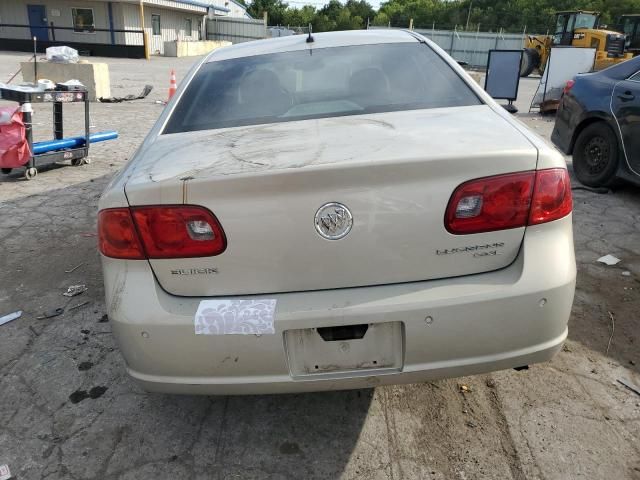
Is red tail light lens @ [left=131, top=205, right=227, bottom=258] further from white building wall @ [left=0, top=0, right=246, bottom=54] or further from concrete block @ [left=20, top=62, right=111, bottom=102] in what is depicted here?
white building wall @ [left=0, top=0, right=246, bottom=54]

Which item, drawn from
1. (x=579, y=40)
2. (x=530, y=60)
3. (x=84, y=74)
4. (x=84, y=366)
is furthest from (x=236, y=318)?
(x=530, y=60)

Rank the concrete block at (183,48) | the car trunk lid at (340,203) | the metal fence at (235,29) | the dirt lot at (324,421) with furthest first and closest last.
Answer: the metal fence at (235,29) → the concrete block at (183,48) → the dirt lot at (324,421) → the car trunk lid at (340,203)

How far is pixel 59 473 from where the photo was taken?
2033 millimetres

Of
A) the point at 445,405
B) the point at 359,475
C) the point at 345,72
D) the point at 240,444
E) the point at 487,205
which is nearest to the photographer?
the point at 487,205

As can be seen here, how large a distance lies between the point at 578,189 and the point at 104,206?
5160mm

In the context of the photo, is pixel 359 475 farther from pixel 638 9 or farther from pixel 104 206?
pixel 638 9

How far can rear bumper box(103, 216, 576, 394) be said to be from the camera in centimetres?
172

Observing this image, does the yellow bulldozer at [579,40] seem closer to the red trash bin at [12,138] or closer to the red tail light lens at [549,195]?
the red trash bin at [12,138]

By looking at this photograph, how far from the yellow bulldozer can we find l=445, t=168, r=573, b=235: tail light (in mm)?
18495

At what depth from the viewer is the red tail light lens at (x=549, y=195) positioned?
1.77m

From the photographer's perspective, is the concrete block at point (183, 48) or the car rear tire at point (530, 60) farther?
the concrete block at point (183, 48)

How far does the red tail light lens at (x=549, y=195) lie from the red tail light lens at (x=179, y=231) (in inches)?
42.8

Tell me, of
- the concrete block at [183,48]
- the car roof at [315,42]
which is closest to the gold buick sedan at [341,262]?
the car roof at [315,42]

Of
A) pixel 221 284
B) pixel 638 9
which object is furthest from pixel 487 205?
pixel 638 9
